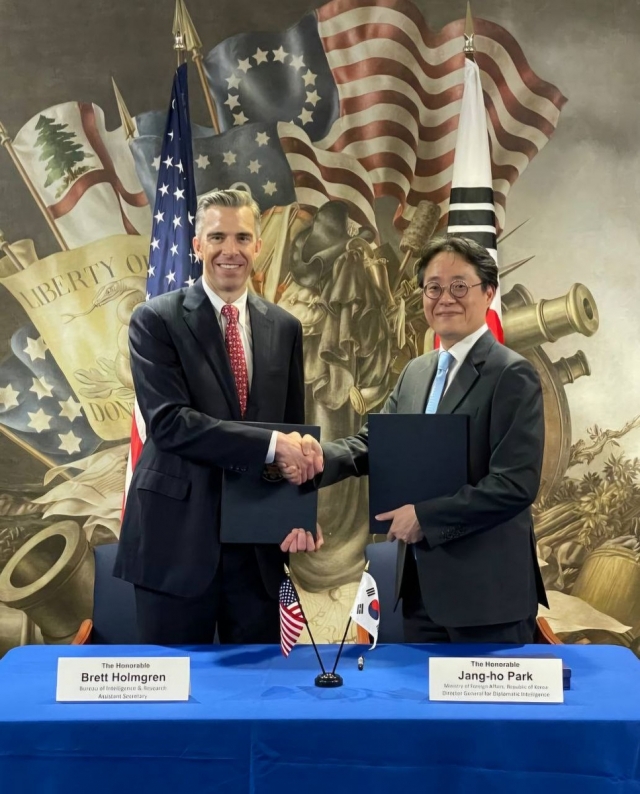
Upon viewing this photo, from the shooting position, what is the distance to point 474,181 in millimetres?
4277

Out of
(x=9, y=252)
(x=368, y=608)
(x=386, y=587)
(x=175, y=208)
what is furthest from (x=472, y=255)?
(x=9, y=252)

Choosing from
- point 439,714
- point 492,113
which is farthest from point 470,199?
point 439,714

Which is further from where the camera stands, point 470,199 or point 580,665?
point 470,199

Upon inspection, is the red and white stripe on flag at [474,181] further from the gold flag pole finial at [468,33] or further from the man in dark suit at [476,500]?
the man in dark suit at [476,500]

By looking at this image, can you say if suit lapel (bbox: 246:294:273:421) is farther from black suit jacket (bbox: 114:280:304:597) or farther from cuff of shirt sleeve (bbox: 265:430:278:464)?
cuff of shirt sleeve (bbox: 265:430:278:464)

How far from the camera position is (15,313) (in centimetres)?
455

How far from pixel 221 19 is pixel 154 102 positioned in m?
0.54

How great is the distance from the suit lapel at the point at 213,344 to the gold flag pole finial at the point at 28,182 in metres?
2.11

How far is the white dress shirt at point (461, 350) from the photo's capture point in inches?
102

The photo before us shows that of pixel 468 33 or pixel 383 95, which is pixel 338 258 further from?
pixel 468 33

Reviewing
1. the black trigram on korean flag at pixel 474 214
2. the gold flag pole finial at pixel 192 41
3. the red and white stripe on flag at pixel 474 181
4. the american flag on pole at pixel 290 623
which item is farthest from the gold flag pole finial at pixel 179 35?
the american flag on pole at pixel 290 623

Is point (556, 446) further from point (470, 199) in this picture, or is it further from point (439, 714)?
point (439, 714)

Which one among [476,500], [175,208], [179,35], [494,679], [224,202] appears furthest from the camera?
[179,35]

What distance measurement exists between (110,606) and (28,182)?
2.27 meters
